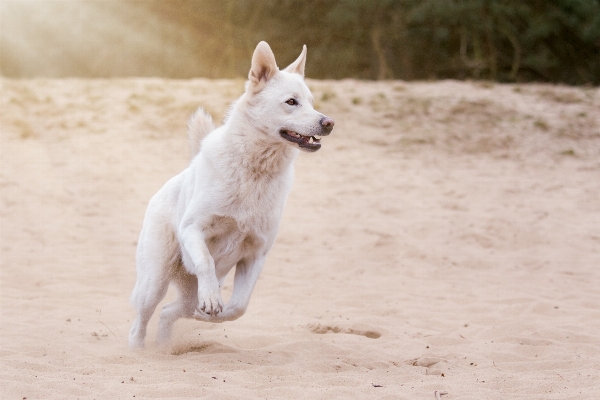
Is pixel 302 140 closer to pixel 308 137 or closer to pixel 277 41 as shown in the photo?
pixel 308 137

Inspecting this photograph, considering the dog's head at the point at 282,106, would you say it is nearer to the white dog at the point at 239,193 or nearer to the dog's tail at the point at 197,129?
the white dog at the point at 239,193

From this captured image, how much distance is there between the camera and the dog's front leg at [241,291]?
4.88 meters

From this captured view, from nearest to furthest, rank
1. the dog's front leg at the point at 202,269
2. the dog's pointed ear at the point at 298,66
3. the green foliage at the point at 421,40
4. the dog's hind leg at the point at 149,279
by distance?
the dog's front leg at the point at 202,269, the dog's hind leg at the point at 149,279, the dog's pointed ear at the point at 298,66, the green foliage at the point at 421,40

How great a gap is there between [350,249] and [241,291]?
430 centimetres

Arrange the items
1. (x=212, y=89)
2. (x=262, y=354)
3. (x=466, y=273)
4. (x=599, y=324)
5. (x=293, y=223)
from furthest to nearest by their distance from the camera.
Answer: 1. (x=212, y=89)
2. (x=293, y=223)
3. (x=466, y=273)
4. (x=599, y=324)
5. (x=262, y=354)

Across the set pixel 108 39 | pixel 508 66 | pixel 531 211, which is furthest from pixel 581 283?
pixel 108 39

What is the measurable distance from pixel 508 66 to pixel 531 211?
16123 millimetres

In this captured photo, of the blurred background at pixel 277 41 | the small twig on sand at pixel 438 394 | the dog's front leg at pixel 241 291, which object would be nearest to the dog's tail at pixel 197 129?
the dog's front leg at pixel 241 291

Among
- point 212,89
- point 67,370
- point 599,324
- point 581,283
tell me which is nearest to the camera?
point 67,370

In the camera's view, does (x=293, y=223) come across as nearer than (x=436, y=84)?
Yes

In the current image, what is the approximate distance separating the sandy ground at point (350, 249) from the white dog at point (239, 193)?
0.53m

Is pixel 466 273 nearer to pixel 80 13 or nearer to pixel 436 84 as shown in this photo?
pixel 436 84

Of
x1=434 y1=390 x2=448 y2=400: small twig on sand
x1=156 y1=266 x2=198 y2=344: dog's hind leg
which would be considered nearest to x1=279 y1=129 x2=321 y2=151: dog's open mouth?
x1=156 y1=266 x2=198 y2=344: dog's hind leg

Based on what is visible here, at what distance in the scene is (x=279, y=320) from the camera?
6422 mm
